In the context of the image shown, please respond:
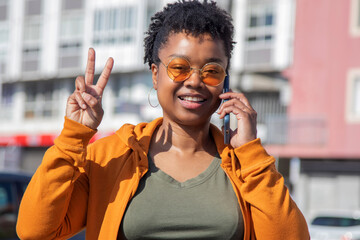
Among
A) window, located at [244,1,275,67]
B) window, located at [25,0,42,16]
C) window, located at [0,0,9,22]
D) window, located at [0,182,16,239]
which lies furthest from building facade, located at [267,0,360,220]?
window, located at [0,182,16,239]

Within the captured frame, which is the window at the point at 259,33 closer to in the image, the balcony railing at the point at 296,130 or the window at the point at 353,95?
the balcony railing at the point at 296,130

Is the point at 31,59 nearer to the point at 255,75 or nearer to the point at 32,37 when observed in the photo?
the point at 32,37

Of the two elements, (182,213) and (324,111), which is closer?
(182,213)

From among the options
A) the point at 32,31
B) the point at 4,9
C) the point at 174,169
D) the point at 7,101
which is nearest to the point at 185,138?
the point at 174,169

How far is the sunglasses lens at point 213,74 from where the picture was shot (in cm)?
257

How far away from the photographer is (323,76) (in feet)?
78.2

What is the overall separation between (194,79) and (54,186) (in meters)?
0.64

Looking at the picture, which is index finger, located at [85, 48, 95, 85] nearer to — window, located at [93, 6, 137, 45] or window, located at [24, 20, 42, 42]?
window, located at [93, 6, 137, 45]

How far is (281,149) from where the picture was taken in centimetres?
2544

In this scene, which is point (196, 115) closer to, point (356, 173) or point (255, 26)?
point (356, 173)

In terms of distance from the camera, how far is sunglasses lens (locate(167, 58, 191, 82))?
2568 millimetres

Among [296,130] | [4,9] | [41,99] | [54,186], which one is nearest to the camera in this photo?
[54,186]

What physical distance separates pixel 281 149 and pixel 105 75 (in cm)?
2328

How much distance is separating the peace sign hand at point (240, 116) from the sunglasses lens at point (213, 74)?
0.06 meters
